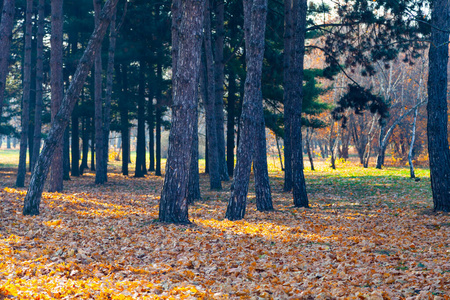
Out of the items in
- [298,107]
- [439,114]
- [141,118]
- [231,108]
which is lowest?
[439,114]

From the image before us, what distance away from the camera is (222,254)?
249 inches


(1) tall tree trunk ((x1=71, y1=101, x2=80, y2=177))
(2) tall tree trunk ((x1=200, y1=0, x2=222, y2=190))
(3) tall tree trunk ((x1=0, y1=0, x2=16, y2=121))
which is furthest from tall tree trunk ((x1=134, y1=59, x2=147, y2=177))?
(3) tall tree trunk ((x1=0, y1=0, x2=16, y2=121))

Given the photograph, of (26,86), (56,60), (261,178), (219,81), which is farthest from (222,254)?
(219,81)

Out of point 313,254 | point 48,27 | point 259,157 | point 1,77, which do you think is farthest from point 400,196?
point 48,27

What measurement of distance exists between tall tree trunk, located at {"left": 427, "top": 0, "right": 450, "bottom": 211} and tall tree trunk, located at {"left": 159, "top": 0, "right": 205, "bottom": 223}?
608 centimetres

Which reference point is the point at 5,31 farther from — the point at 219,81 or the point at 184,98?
the point at 219,81

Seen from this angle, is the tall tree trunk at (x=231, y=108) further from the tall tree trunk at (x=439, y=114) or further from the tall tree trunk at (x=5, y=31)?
the tall tree trunk at (x=439, y=114)

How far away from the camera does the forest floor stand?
4.58 meters

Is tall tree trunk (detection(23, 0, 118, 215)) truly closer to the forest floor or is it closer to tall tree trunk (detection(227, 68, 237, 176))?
the forest floor

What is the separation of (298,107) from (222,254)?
5.90m

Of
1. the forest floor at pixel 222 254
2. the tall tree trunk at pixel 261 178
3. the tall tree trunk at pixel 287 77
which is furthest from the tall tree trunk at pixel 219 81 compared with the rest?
the forest floor at pixel 222 254

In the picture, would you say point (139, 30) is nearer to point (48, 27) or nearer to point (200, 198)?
point (48, 27)

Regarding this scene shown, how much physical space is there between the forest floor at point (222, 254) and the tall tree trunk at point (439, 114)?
0.78 m

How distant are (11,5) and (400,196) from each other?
14.5 meters
